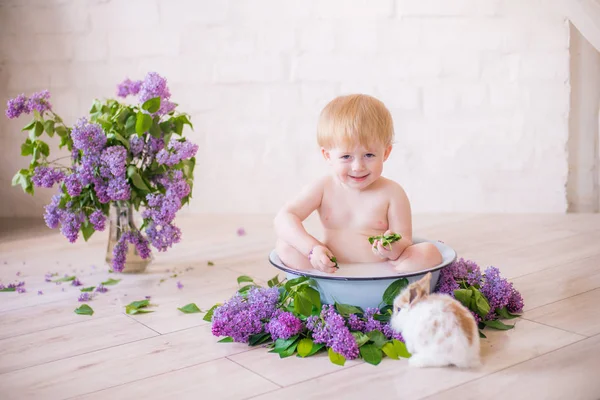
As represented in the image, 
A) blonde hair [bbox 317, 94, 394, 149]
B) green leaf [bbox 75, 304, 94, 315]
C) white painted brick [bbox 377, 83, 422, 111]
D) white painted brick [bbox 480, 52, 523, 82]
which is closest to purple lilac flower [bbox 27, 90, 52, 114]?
green leaf [bbox 75, 304, 94, 315]

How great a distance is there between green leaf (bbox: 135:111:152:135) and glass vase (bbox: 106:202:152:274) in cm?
22

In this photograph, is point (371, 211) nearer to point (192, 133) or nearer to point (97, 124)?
point (97, 124)

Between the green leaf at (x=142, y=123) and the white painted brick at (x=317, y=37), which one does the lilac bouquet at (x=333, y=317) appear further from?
the white painted brick at (x=317, y=37)

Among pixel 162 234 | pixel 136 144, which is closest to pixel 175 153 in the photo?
pixel 136 144

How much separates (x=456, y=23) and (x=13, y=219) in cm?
178

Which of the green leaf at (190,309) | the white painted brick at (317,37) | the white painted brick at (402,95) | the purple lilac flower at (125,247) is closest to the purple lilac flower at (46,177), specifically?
the purple lilac flower at (125,247)

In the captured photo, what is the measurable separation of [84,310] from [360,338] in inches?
26.2

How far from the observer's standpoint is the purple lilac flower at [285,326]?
4.45 feet

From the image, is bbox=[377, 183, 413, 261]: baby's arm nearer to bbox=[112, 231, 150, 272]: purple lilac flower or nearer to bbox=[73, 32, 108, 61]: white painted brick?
bbox=[112, 231, 150, 272]: purple lilac flower

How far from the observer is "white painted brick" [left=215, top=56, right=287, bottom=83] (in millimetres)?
2652

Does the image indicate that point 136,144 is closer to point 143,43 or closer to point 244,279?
point 244,279

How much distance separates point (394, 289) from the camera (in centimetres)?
138

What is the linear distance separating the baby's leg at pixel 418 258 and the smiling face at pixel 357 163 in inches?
6.8

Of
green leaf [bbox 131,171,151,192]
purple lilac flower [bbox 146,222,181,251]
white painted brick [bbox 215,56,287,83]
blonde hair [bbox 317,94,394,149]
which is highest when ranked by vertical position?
white painted brick [bbox 215,56,287,83]
